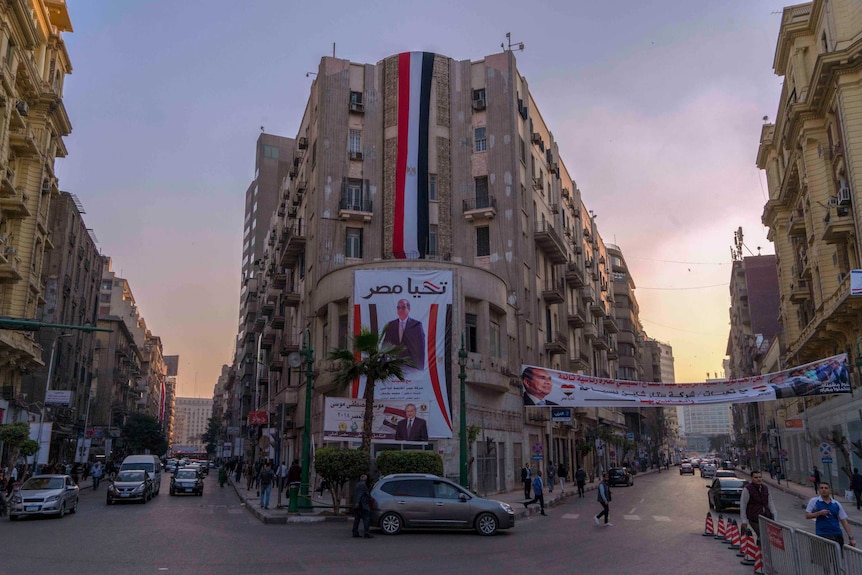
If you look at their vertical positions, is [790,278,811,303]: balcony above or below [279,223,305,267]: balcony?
below

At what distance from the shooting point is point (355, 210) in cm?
4169

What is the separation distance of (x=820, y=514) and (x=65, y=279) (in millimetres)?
60048

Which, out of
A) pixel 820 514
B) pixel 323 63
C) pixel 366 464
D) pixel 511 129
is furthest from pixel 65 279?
pixel 820 514

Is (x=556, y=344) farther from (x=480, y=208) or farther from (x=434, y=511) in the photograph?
(x=434, y=511)

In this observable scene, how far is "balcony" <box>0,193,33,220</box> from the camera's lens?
121ft

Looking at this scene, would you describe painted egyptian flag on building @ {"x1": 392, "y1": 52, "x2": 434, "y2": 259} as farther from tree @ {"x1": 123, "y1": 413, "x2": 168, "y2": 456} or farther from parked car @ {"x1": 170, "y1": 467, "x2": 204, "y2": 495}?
tree @ {"x1": 123, "y1": 413, "x2": 168, "y2": 456}

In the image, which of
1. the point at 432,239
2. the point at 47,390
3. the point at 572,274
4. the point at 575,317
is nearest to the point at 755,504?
the point at 432,239

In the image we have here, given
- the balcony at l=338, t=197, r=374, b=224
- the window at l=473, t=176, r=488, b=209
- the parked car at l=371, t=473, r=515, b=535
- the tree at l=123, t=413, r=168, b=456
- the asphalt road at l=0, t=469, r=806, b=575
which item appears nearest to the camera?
the asphalt road at l=0, t=469, r=806, b=575

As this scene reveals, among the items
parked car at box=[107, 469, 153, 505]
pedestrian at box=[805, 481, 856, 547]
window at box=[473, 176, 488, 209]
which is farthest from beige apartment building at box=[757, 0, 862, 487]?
parked car at box=[107, 469, 153, 505]

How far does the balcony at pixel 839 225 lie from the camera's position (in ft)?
107

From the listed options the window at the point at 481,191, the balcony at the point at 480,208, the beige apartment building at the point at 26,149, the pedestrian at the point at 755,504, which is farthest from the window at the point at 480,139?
the pedestrian at the point at 755,504

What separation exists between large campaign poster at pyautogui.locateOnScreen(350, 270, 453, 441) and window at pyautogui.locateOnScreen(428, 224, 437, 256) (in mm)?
8906

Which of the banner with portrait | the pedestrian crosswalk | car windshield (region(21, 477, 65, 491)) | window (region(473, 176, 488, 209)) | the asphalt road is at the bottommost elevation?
the pedestrian crosswalk

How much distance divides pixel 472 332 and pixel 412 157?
12840mm
